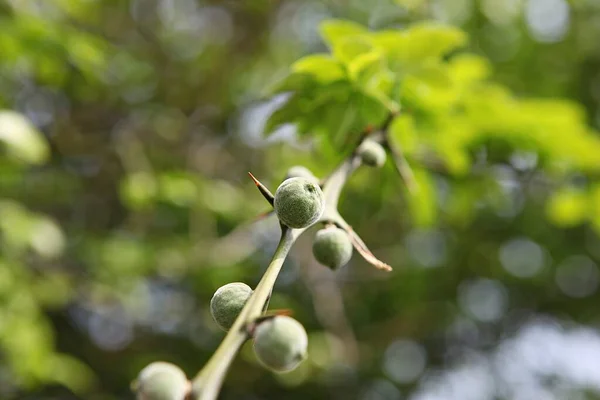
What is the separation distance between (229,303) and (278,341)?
0.15 metres

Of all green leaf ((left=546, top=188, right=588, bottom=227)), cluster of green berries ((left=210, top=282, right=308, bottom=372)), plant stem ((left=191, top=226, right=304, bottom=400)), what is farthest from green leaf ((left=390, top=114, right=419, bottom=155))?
green leaf ((left=546, top=188, right=588, bottom=227))

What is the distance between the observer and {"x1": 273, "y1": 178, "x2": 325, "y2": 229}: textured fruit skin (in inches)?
33.8

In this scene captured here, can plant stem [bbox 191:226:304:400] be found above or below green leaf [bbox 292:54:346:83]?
above

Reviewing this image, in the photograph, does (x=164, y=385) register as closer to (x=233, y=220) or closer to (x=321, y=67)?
(x=321, y=67)

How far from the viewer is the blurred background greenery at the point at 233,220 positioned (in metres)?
3.44

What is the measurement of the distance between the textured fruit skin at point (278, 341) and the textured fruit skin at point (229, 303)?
118 millimetres

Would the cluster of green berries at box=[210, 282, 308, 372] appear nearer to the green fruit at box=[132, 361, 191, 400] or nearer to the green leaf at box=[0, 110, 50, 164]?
the green fruit at box=[132, 361, 191, 400]

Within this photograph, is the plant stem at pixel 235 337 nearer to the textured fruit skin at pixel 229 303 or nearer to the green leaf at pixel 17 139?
the textured fruit skin at pixel 229 303

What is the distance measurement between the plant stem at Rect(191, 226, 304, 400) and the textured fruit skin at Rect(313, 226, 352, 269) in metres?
0.11

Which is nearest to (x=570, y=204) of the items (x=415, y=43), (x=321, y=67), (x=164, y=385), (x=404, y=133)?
(x=404, y=133)

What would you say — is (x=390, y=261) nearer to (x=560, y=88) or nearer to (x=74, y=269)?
(x=560, y=88)

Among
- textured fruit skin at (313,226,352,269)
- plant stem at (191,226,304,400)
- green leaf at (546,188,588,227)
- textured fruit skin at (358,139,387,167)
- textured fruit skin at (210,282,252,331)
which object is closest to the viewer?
plant stem at (191,226,304,400)

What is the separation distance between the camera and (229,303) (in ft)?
2.75

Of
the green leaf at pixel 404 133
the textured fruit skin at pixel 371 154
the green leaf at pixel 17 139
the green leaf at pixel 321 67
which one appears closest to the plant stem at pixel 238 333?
the textured fruit skin at pixel 371 154
